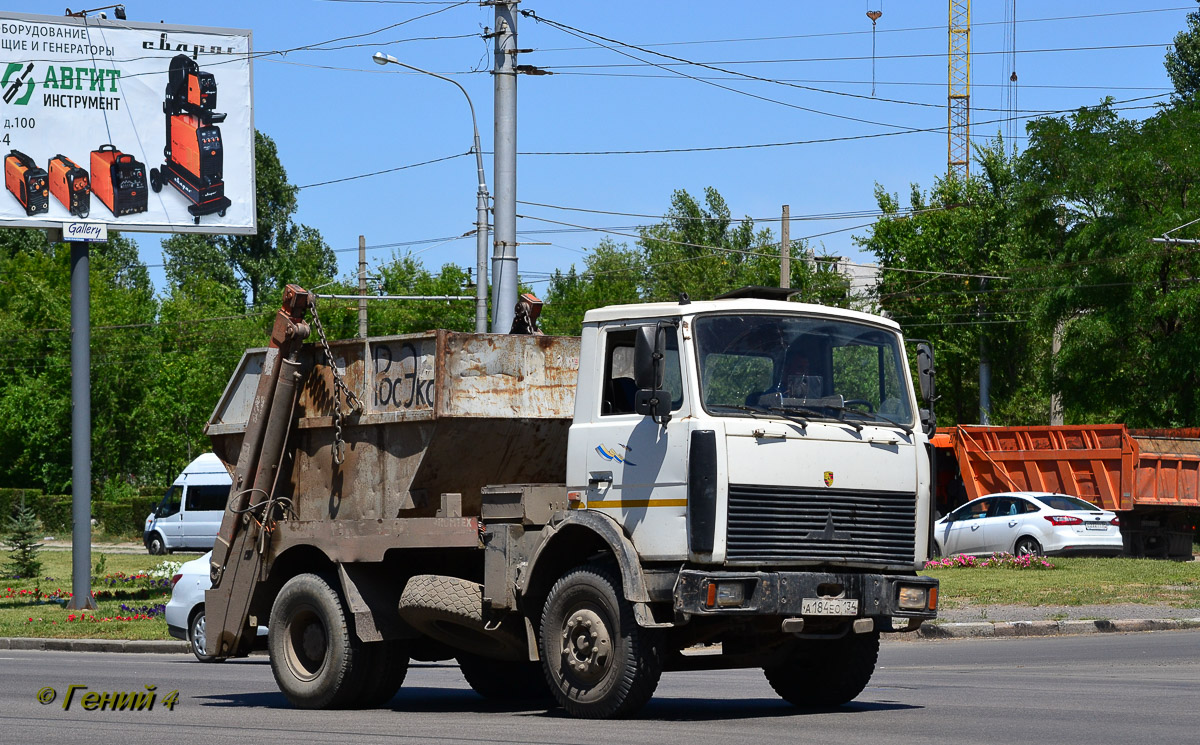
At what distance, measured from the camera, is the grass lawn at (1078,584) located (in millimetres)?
20938

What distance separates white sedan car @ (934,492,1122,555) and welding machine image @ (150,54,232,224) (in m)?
13.7

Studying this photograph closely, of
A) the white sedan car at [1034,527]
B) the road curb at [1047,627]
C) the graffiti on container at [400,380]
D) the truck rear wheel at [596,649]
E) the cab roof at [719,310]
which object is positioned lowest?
the road curb at [1047,627]

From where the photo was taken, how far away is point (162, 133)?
2453 cm

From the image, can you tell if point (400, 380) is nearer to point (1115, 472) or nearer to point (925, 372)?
point (925, 372)

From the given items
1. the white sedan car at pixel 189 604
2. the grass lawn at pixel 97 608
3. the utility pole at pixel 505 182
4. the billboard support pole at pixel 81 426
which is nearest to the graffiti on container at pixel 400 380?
the utility pole at pixel 505 182

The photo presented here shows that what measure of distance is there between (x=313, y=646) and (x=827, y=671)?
12.7 ft

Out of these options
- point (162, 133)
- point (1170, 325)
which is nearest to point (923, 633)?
point (162, 133)

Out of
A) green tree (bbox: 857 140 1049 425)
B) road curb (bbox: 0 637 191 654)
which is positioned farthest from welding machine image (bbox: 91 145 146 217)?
green tree (bbox: 857 140 1049 425)

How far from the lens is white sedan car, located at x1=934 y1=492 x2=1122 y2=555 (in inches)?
1059

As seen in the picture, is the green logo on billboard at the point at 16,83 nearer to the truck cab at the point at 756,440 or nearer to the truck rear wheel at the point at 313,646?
the truck rear wheel at the point at 313,646

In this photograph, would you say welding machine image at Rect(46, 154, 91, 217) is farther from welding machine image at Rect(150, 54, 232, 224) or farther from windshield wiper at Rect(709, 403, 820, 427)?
windshield wiper at Rect(709, 403, 820, 427)

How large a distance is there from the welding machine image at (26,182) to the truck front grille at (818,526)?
18.0 m

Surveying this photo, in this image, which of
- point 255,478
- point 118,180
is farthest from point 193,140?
point 255,478

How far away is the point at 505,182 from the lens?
15297 millimetres
